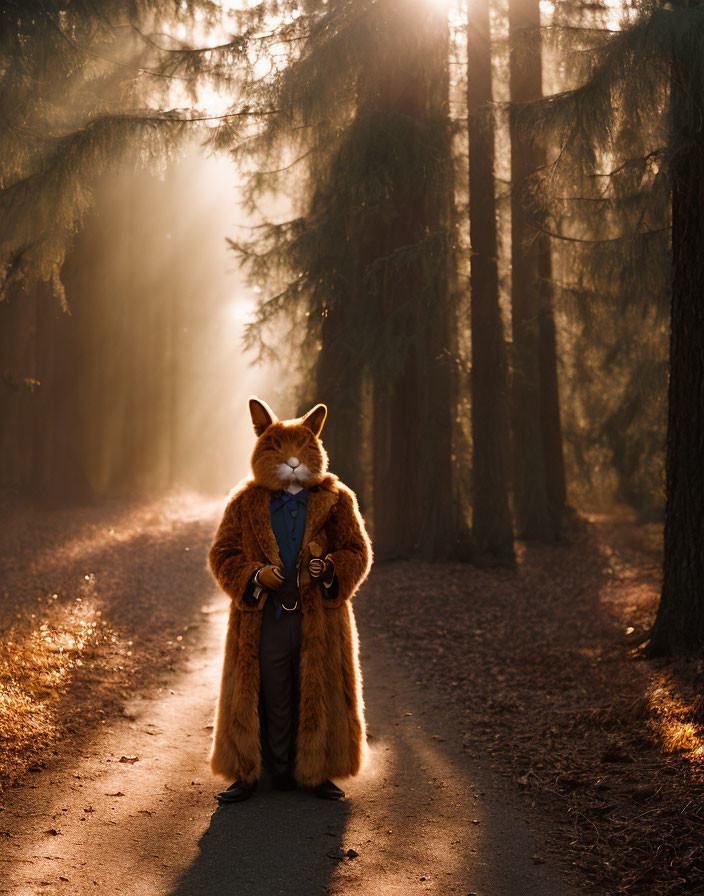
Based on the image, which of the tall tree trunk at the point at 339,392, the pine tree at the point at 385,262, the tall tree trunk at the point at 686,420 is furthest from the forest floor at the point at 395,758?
the tall tree trunk at the point at 339,392

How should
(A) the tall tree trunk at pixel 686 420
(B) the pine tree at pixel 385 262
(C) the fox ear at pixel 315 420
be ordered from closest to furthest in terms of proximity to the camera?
(C) the fox ear at pixel 315 420 → (A) the tall tree trunk at pixel 686 420 → (B) the pine tree at pixel 385 262

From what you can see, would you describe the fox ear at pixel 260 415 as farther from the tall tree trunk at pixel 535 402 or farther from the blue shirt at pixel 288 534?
the tall tree trunk at pixel 535 402

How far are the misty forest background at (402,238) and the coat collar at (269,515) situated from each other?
3.70 meters

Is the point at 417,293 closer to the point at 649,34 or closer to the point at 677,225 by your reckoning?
the point at 677,225

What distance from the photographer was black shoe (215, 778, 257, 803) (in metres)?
4.68

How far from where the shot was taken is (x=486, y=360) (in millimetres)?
12805

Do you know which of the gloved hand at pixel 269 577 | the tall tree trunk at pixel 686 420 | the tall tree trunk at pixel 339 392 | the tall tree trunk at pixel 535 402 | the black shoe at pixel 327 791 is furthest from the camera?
the tall tree trunk at pixel 535 402

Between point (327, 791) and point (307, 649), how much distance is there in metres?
0.83

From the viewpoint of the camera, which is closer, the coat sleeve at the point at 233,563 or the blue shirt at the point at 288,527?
the coat sleeve at the point at 233,563

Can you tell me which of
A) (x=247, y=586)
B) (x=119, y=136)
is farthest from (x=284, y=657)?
(x=119, y=136)

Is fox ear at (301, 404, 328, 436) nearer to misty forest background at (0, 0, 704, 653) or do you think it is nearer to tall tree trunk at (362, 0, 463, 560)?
misty forest background at (0, 0, 704, 653)

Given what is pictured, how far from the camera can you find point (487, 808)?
4699 mm

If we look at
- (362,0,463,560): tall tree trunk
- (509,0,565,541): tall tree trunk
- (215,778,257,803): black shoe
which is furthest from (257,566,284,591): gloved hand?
(509,0,565,541): tall tree trunk

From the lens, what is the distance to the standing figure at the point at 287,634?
470cm
